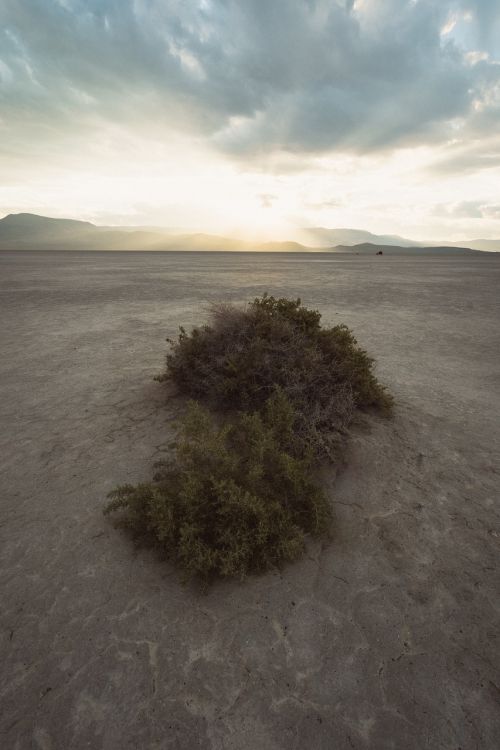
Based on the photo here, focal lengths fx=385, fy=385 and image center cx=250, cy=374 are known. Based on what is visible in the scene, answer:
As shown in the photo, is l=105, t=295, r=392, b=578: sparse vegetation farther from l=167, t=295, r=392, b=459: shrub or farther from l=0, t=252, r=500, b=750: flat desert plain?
l=0, t=252, r=500, b=750: flat desert plain

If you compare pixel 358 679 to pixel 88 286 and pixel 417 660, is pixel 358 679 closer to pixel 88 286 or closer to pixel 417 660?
pixel 417 660

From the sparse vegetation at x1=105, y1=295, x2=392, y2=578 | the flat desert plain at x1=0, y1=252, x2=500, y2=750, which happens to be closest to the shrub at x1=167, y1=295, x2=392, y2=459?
the sparse vegetation at x1=105, y1=295, x2=392, y2=578

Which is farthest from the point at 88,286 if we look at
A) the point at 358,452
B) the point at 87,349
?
the point at 358,452

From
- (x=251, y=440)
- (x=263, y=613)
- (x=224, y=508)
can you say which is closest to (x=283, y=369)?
(x=251, y=440)

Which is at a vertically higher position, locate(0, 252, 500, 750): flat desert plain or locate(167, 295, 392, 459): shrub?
locate(167, 295, 392, 459): shrub

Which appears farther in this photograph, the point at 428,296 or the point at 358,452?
the point at 428,296

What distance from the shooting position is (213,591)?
2766 millimetres

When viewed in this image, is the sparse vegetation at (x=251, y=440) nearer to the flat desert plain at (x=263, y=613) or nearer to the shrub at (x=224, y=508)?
the shrub at (x=224, y=508)

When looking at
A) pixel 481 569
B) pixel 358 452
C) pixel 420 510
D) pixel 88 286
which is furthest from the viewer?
pixel 88 286

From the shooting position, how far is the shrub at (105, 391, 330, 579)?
285cm

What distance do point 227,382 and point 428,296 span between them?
54.8ft

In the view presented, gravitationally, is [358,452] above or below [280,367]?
below

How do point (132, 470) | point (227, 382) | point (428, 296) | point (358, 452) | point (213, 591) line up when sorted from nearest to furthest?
point (213, 591) → point (132, 470) → point (358, 452) → point (227, 382) → point (428, 296)

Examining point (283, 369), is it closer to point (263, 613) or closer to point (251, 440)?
point (251, 440)
